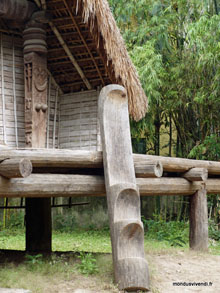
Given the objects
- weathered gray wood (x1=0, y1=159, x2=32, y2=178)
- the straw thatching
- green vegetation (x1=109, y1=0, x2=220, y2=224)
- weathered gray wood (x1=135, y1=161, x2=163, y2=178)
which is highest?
green vegetation (x1=109, y1=0, x2=220, y2=224)

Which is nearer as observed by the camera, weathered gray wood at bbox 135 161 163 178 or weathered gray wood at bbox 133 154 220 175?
weathered gray wood at bbox 135 161 163 178

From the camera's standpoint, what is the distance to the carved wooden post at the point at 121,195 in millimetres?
4391

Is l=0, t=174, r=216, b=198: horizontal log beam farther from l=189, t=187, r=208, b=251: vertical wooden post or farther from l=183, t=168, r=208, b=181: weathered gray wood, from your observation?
l=189, t=187, r=208, b=251: vertical wooden post

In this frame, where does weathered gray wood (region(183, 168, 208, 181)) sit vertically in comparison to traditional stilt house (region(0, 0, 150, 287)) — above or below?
below

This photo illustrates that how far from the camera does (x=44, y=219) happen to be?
653 centimetres

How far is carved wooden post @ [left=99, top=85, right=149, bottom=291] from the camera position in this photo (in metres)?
4.39

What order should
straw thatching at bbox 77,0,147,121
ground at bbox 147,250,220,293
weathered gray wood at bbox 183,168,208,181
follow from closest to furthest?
ground at bbox 147,250,220,293 → straw thatching at bbox 77,0,147,121 → weathered gray wood at bbox 183,168,208,181

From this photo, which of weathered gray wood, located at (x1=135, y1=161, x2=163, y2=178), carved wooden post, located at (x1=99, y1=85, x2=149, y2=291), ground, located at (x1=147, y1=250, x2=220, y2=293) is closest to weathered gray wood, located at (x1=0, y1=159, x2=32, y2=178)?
carved wooden post, located at (x1=99, y1=85, x2=149, y2=291)

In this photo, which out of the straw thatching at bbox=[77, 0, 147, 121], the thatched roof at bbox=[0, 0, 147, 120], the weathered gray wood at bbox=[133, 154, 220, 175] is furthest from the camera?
the thatched roof at bbox=[0, 0, 147, 120]

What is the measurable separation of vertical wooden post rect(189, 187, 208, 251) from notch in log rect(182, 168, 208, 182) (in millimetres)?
399

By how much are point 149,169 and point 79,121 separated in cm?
208

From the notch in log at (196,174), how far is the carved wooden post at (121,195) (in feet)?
4.81

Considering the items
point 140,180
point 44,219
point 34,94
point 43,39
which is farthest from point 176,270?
point 43,39

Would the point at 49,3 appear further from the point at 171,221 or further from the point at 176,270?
the point at 171,221
